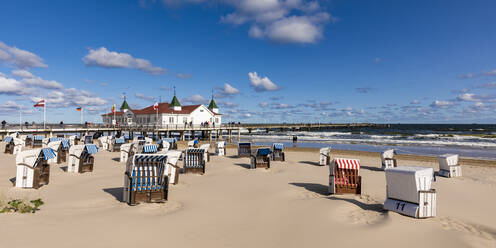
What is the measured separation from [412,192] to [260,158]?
9.63 metres

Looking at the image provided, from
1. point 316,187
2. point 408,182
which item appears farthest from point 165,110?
point 408,182

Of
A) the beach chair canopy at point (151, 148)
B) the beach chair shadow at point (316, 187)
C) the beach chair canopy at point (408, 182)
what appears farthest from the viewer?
the beach chair canopy at point (151, 148)

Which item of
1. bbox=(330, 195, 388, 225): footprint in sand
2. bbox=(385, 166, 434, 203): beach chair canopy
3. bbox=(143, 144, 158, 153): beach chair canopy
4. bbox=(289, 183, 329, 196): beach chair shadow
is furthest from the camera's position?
bbox=(143, 144, 158, 153): beach chair canopy

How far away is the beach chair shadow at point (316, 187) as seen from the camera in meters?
10.3

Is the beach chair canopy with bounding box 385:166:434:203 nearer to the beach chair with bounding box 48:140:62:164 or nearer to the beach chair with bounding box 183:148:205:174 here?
the beach chair with bounding box 183:148:205:174

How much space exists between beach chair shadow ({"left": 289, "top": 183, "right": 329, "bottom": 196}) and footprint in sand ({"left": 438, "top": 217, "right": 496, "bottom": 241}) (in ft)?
12.2

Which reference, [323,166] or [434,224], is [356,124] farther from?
[434,224]

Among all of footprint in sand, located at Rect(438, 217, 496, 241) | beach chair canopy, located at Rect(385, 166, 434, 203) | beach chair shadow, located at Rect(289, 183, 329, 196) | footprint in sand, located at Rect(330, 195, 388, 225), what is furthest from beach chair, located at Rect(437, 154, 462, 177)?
beach chair canopy, located at Rect(385, 166, 434, 203)

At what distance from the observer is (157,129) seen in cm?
4641

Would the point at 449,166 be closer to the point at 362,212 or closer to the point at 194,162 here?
the point at 362,212

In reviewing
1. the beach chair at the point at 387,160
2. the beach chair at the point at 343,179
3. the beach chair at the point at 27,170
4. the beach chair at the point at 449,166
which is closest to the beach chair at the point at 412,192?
the beach chair at the point at 343,179

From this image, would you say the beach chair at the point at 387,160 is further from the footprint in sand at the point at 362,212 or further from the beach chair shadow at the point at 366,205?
the beach chair shadow at the point at 366,205

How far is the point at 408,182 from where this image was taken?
283 inches

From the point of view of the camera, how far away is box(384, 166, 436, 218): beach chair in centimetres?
695
